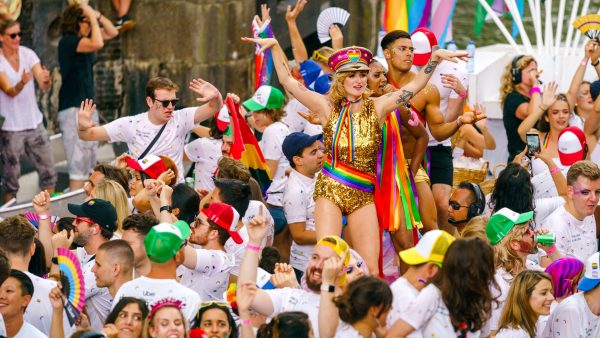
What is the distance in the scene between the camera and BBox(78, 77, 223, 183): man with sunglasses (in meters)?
10.5

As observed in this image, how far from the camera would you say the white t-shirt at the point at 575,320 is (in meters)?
7.92

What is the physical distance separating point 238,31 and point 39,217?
7177 mm

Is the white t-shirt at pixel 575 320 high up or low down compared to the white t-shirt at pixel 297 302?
down

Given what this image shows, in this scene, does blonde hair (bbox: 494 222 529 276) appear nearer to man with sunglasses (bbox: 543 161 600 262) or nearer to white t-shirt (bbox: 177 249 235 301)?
man with sunglasses (bbox: 543 161 600 262)

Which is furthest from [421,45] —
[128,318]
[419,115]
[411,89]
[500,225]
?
[128,318]

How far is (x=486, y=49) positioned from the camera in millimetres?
17188

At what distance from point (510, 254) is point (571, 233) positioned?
1.31m

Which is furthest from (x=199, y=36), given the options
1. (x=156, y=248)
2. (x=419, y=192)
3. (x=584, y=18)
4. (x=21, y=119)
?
(x=156, y=248)

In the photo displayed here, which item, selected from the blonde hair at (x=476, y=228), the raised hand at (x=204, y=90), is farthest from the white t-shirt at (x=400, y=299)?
the raised hand at (x=204, y=90)

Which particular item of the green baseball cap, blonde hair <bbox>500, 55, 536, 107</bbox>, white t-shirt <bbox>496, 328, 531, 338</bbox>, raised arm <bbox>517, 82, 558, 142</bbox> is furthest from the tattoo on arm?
blonde hair <bbox>500, 55, 536, 107</bbox>

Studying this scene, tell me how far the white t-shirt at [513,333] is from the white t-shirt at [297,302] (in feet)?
3.87

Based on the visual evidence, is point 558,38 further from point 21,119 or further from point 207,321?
point 207,321

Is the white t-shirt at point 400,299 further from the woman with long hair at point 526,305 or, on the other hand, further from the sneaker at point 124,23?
the sneaker at point 124,23

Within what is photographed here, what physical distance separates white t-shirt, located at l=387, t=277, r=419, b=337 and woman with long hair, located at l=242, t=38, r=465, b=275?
1.73 metres
